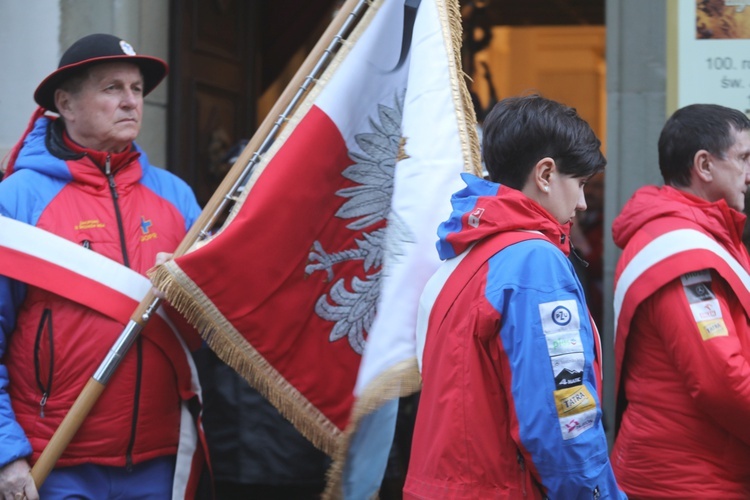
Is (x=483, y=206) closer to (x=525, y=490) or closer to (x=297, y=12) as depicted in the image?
(x=525, y=490)

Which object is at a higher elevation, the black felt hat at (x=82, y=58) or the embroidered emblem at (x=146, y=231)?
the black felt hat at (x=82, y=58)

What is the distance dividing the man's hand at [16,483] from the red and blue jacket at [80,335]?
0.05 metres

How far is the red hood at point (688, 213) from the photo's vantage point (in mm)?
3230

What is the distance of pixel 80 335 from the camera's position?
10.8ft

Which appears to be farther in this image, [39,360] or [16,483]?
[39,360]

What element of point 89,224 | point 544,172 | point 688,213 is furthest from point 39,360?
point 688,213

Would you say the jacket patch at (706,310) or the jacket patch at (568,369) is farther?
the jacket patch at (706,310)

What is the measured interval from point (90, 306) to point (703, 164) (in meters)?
1.97

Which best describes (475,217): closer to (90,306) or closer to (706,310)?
(706,310)

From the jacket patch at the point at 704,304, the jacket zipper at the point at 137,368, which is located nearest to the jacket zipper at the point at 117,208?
the jacket zipper at the point at 137,368

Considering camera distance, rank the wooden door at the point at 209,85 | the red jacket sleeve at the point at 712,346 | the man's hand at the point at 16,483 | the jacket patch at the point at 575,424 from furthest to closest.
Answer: the wooden door at the point at 209,85 < the man's hand at the point at 16,483 < the red jacket sleeve at the point at 712,346 < the jacket patch at the point at 575,424

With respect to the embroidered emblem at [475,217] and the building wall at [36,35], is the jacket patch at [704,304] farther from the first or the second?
the building wall at [36,35]

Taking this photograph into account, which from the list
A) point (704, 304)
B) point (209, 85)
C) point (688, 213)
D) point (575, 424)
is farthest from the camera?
point (209, 85)

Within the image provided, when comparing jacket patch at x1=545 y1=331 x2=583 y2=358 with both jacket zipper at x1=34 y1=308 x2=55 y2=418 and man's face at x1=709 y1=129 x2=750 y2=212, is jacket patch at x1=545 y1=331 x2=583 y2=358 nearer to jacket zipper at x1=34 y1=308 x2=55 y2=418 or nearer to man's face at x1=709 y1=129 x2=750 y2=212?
man's face at x1=709 y1=129 x2=750 y2=212
